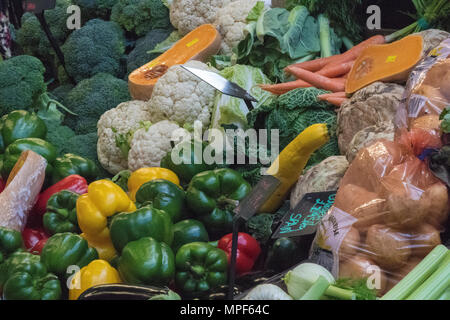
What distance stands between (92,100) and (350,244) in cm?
302

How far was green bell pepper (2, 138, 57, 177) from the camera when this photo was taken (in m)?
2.66

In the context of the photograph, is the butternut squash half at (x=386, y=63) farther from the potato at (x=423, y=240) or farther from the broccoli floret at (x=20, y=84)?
the broccoli floret at (x=20, y=84)

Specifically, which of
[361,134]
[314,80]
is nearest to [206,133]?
[314,80]

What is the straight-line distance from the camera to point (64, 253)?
69.8 inches

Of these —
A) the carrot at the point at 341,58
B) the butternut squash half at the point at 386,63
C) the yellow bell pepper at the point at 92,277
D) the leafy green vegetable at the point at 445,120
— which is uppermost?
the leafy green vegetable at the point at 445,120

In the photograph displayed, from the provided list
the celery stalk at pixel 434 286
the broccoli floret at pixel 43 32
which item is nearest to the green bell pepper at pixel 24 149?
the celery stalk at pixel 434 286

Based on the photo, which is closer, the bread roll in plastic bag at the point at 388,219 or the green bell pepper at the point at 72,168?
the bread roll in plastic bag at the point at 388,219

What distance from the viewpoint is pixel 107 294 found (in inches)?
58.3

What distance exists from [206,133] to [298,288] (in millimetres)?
1737

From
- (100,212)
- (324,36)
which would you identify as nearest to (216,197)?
(100,212)

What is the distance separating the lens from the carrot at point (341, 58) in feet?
9.58

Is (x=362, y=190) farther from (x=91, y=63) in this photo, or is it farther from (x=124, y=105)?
(x=91, y=63)

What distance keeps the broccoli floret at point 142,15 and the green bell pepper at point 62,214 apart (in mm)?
2906

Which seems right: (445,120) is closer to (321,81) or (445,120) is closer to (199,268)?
(199,268)
